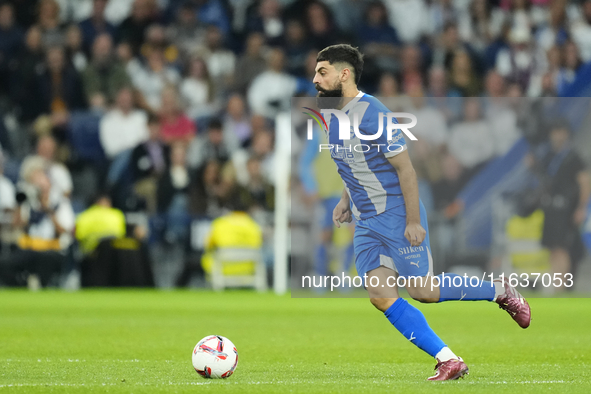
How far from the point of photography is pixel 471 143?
53.2 ft

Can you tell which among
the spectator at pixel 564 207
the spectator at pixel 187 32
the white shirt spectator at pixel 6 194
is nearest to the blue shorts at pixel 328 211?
the spectator at pixel 564 207

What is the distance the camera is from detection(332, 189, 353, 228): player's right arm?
6.26m

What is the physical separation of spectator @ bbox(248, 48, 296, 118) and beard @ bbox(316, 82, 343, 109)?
1111cm

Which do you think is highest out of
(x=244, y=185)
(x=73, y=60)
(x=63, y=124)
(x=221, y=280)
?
(x=73, y=60)

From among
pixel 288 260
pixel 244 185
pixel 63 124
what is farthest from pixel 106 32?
pixel 288 260

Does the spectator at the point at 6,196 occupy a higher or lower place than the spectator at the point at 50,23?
lower

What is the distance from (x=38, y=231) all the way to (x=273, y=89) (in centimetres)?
479

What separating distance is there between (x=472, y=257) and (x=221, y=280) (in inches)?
154

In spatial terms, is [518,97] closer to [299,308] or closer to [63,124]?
[299,308]

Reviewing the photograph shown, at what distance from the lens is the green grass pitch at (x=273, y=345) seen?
5645mm

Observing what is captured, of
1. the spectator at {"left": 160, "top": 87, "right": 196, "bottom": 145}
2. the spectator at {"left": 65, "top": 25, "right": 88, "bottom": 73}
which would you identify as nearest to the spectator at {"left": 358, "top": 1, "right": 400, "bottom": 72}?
the spectator at {"left": 160, "top": 87, "right": 196, "bottom": 145}

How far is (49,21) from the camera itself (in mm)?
17734

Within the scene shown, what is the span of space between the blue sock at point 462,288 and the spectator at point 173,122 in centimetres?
1104

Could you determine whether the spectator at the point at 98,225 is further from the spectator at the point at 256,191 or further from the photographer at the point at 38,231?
the spectator at the point at 256,191
